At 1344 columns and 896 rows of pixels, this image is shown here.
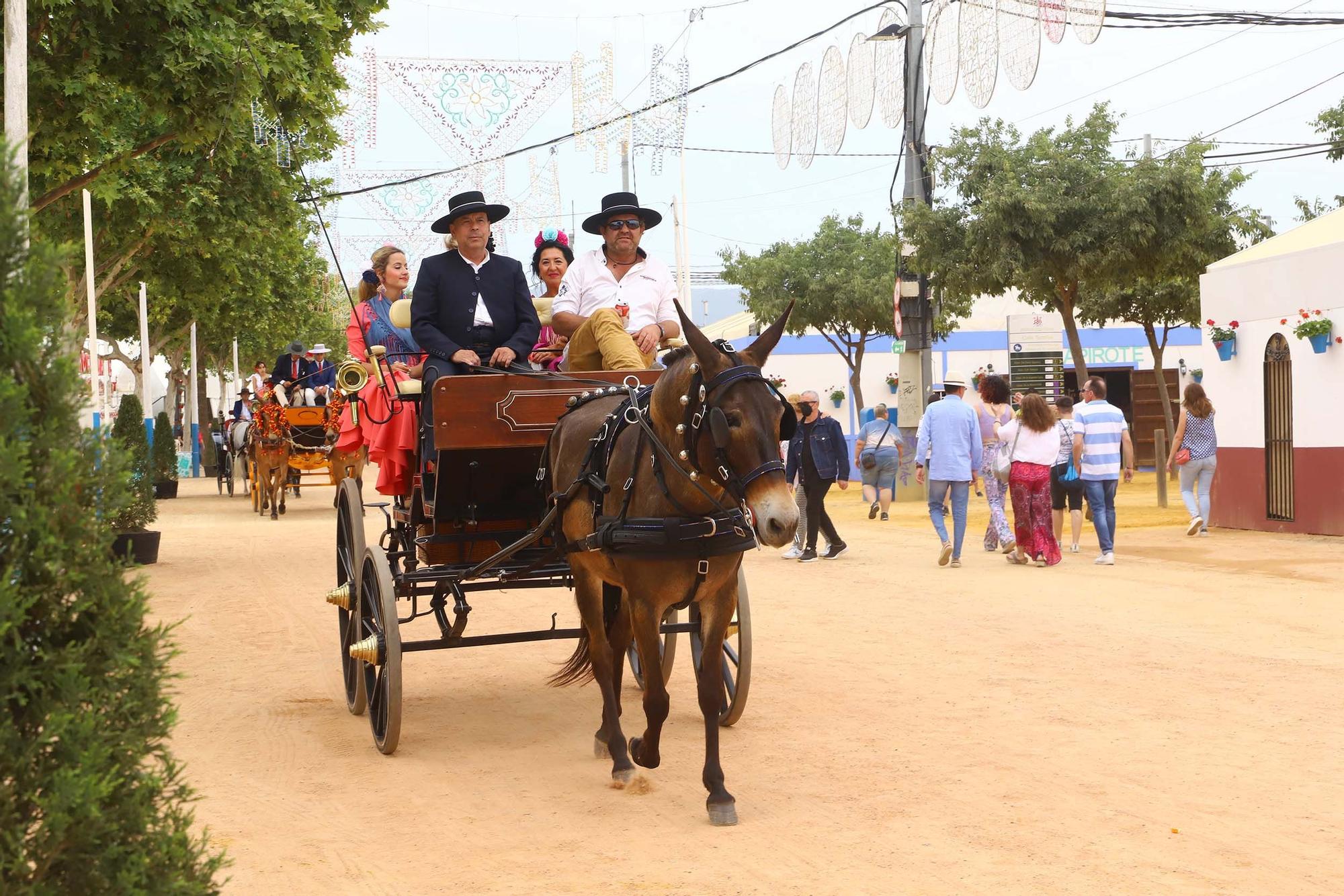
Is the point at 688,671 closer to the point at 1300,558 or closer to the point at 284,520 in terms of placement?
the point at 1300,558

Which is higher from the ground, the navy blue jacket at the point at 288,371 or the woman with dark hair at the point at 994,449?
the navy blue jacket at the point at 288,371

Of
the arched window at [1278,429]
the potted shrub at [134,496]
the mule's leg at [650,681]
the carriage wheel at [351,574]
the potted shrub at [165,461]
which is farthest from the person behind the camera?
the potted shrub at [165,461]

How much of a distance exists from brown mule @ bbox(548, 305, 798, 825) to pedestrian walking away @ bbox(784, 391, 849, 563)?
30.1 feet

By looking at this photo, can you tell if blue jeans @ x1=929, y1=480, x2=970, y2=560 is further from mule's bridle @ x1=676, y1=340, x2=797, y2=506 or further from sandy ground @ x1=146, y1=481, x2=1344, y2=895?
mule's bridle @ x1=676, y1=340, x2=797, y2=506

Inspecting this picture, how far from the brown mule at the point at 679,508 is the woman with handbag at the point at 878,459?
47.1 ft

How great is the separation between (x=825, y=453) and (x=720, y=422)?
35.0 feet

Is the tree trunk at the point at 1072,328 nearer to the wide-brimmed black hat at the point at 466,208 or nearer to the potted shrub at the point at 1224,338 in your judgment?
the potted shrub at the point at 1224,338

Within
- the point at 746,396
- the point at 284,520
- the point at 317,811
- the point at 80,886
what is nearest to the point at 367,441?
the point at 317,811

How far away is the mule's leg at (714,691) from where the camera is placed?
533 centimetres

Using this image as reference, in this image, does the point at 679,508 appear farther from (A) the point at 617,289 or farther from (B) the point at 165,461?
(B) the point at 165,461

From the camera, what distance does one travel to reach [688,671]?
9.27 metres

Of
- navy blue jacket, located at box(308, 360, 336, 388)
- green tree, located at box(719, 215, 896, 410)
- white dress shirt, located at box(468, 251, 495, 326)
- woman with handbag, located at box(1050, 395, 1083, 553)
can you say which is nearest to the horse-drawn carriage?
white dress shirt, located at box(468, 251, 495, 326)


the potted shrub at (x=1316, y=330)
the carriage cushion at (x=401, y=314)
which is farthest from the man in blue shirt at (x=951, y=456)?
the carriage cushion at (x=401, y=314)

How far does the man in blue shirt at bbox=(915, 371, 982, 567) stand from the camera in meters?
14.8
